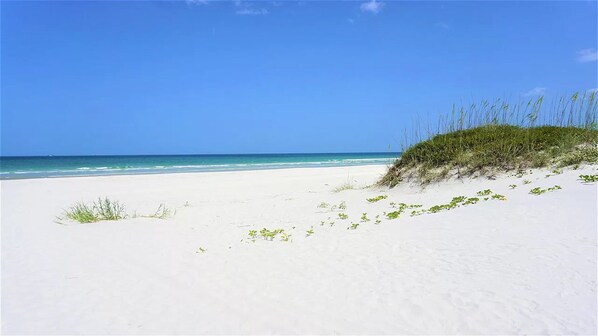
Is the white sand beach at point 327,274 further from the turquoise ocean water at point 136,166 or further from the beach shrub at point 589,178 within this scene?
the turquoise ocean water at point 136,166

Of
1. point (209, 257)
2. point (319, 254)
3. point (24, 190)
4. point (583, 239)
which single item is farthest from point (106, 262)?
point (24, 190)

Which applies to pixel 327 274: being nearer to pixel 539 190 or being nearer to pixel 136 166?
pixel 539 190

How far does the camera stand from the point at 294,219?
9.16 m

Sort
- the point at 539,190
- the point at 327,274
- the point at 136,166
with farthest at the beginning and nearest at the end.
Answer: the point at 136,166 < the point at 539,190 < the point at 327,274

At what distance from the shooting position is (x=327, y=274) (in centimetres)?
512

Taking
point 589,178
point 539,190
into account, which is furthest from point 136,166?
point 589,178

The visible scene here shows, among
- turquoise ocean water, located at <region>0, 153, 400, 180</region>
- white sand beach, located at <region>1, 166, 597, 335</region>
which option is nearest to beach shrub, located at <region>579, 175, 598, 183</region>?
white sand beach, located at <region>1, 166, 597, 335</region>

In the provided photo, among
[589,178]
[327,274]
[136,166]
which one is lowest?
[327,274]

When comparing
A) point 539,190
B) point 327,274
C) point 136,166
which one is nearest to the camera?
point 327,274

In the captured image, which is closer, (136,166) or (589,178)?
(589,178)

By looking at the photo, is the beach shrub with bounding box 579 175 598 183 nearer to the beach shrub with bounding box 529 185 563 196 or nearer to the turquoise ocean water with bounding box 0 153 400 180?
the beach shrub with bounding box 529 185 563 196

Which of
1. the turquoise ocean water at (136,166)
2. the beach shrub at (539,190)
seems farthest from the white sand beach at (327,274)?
the turquoise ocean water at (136,166)

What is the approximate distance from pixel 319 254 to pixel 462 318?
2.72 meters

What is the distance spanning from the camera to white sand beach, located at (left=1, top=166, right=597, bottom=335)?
3.79 m
